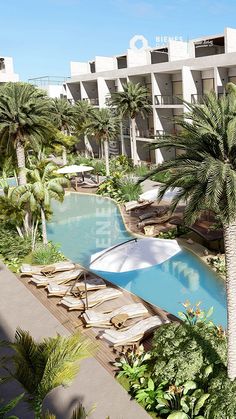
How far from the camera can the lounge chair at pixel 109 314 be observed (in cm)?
1341

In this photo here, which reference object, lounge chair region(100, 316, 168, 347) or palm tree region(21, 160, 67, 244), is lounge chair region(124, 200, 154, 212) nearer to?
palm tree region(21, 160, 67, 244)

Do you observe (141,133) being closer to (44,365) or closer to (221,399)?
(221,399)

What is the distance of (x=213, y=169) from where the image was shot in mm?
7871

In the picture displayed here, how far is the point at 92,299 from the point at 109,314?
124 cm

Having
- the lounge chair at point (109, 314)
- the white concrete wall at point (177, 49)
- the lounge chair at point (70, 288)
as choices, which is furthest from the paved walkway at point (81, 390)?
the white concrete wall at point (177, 49)

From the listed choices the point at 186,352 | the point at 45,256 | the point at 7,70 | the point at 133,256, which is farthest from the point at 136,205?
the point at 7,70

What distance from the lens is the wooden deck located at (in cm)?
1186

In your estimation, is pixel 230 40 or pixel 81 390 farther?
pixel 230 40

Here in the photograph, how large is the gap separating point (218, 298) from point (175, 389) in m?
7.16

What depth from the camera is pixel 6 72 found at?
63.6 m

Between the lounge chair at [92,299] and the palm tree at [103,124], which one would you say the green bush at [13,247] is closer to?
the lounge chair at [92,299]

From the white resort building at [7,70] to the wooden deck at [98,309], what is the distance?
5319cm

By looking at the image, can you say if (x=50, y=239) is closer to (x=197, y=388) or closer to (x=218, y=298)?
(x=218, y=298)

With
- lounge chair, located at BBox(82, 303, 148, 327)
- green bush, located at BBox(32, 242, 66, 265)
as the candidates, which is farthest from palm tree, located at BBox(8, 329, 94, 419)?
green bush, located at BBox(32, 242, 66, 265)
